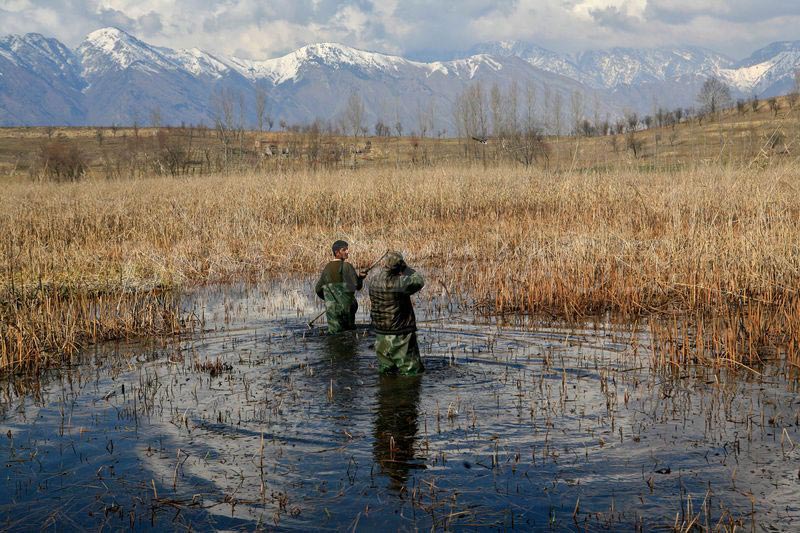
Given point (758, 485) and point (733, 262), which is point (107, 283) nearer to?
point (733, 262)

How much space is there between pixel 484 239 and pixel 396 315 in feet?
34.3

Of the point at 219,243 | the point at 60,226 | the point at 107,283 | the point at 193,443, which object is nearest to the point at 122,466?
the point at 193,443

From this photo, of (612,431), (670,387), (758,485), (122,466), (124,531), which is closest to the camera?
(124,531)

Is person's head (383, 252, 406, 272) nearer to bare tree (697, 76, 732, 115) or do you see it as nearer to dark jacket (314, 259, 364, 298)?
dark jacket (314, 259, 364, 298)

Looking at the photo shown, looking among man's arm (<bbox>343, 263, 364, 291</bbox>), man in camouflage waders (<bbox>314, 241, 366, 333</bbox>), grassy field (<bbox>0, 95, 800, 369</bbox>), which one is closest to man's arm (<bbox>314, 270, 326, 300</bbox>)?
man in camouflage waders (<bbox>314, 241, 366, 333</bbox>)

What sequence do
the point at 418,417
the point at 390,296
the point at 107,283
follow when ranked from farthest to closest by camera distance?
the point at 107,283, the point at 390,296, the point at 418,417

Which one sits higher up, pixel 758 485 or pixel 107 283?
pixel 107 283

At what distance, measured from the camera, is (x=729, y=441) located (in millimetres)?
5863

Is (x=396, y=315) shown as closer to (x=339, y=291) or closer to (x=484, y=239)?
(x=339, y=291)

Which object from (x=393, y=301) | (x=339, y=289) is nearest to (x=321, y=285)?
(x=339, y=289)

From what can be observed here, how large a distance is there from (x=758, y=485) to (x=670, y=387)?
88.8 inches

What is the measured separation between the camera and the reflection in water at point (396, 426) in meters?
5.64

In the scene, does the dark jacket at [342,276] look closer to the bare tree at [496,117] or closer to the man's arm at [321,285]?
the man's arm at [321,285]

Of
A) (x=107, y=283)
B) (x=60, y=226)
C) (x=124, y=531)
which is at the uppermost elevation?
(x=60, y=226)
